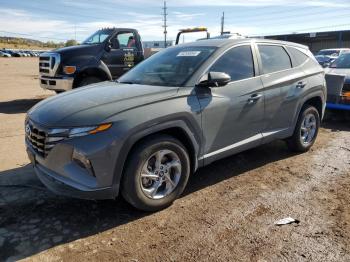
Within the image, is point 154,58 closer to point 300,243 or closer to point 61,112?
point 61,112

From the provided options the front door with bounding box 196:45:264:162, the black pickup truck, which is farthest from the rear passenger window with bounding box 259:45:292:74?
the black pickup truck

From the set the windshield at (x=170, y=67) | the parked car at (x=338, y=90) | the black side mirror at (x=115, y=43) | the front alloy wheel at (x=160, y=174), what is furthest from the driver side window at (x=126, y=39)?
the front alloy wheel at (x=160, y=174)

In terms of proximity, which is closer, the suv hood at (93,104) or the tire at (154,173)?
the suv hood at (93,104)

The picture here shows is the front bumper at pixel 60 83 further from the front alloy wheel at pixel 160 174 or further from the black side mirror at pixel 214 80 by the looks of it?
the front alloy wheel at pixel 160 174

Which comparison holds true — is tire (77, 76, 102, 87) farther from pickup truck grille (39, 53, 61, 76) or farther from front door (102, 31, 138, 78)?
pickup truck grille (39, 53, 61, 76)

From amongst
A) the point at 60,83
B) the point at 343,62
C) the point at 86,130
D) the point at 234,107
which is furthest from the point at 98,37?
the point at 86,130

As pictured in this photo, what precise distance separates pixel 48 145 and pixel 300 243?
247 centimetres

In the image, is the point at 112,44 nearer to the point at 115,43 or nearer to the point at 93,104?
the point at 115,43

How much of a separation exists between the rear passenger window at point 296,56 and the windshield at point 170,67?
1660 mm

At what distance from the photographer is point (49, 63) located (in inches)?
378

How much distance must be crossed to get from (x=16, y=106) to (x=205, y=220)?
8119mm

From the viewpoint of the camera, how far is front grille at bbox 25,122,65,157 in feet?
11.0

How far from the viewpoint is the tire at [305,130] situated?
5531mm

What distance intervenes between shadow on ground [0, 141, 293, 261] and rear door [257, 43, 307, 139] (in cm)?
86
